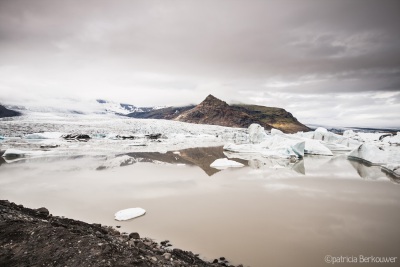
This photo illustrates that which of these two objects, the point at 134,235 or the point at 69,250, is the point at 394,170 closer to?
the point at 134,235

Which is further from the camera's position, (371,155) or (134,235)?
(371,155)

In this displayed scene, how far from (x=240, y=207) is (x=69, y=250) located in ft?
13.9

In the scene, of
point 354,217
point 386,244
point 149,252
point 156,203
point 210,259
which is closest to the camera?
point 149,252

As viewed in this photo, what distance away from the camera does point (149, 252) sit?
3.60 meters

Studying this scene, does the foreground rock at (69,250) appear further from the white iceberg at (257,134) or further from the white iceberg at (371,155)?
the white iceberg at (257,134)

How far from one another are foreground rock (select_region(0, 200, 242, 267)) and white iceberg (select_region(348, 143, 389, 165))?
51.5ft

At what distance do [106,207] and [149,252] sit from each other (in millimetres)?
3162

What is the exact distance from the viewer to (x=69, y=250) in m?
3.23

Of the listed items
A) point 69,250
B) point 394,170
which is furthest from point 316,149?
point 69,250

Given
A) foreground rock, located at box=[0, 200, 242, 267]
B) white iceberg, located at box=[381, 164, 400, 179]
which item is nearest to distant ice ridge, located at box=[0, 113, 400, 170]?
white iceberg, located at box=[381, 164, 400, 179]

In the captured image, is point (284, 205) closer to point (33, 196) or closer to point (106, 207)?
point (106, 207)

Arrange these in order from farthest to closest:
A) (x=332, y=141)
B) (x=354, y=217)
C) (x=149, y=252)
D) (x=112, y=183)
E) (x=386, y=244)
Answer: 1. (x=332, y=141)
2. (x=112, y=183)
3. (x=354, y=217)
4. (x=386, y=244)
5. (x=149, y=252)

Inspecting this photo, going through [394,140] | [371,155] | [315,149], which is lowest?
[315,149]

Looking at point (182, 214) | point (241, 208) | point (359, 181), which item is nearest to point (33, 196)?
point (182, 214)
